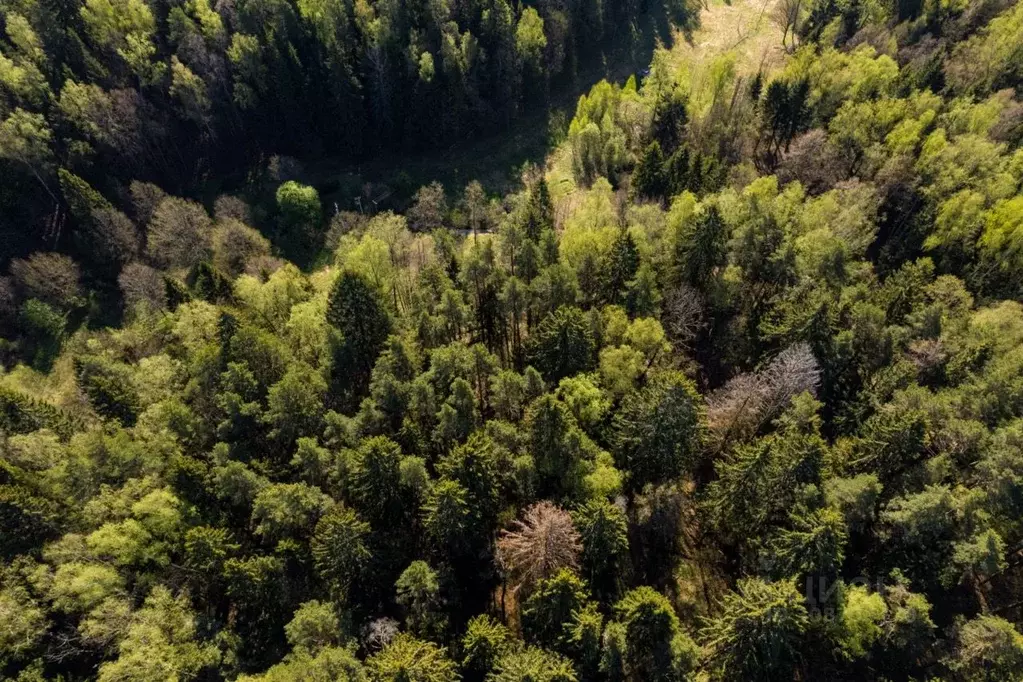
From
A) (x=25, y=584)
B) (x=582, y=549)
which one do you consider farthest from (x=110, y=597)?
(x=582, y=549)

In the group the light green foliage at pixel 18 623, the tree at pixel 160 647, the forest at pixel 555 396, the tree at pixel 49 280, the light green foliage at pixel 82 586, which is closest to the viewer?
the tree at pixel 160 647

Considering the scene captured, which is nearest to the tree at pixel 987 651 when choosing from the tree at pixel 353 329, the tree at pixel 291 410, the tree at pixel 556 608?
the tree at pixel 556 608

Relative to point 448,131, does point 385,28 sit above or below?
above

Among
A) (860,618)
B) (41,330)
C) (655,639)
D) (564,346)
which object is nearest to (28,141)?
(41,330)

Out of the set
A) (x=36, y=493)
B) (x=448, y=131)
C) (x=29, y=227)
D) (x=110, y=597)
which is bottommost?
(x=110, y=597)

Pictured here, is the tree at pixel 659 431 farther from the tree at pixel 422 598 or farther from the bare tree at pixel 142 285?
the bare tree at pixel 142 285

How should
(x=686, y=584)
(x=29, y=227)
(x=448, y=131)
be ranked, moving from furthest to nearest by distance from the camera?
(x=448, y=131) < (x=29, y=227) < (x=686, y=584)

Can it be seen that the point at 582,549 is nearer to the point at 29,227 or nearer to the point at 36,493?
the point at 36,493
